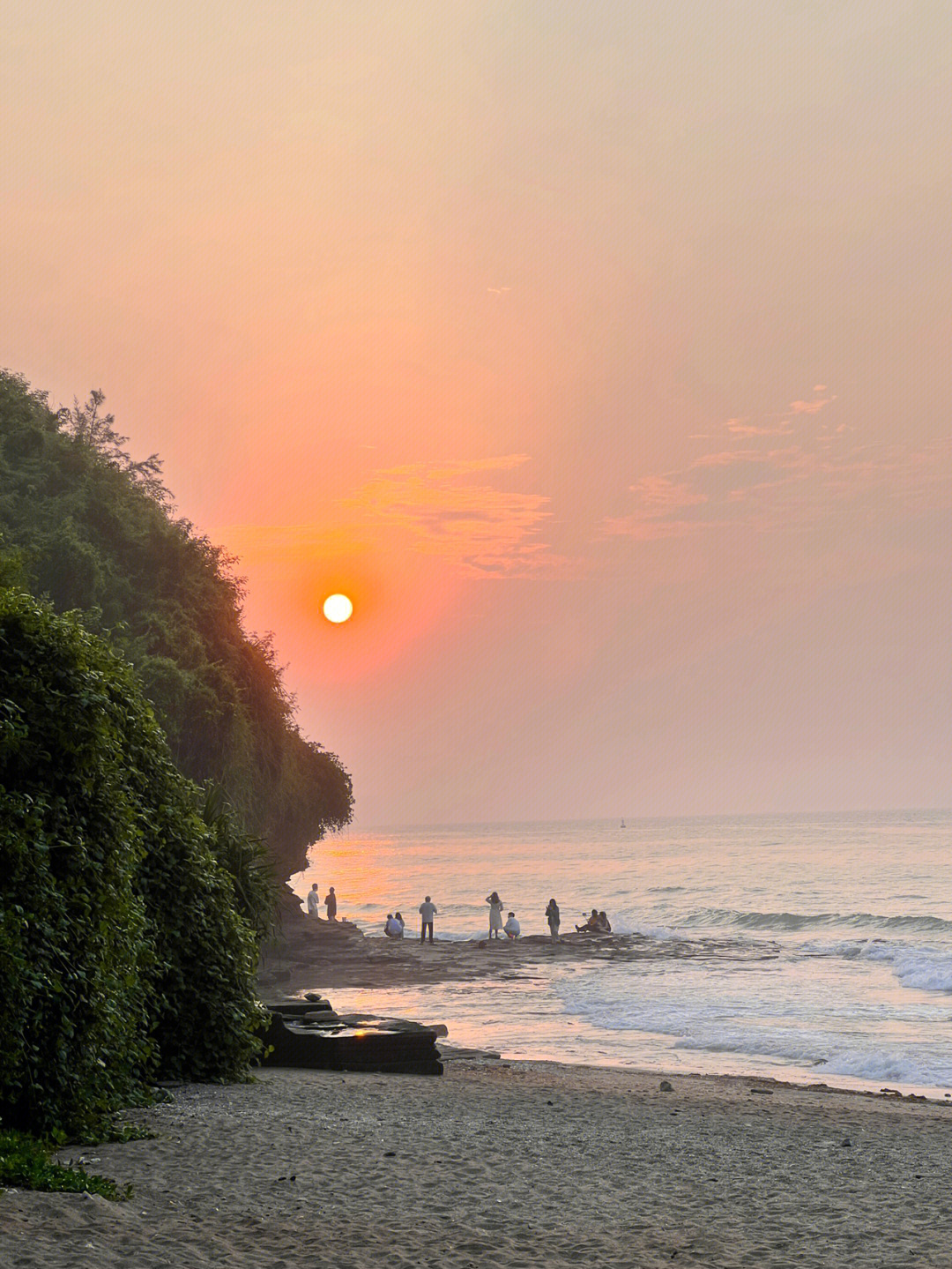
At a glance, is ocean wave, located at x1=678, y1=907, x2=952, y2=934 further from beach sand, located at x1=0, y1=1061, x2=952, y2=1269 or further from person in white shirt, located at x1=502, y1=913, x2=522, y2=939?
beach sand, located at x1=0, y1=1061, x2=952, y2=1269

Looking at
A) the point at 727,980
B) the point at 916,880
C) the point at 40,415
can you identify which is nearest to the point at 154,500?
the point at 40,415

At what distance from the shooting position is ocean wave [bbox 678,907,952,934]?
52844 millimetres

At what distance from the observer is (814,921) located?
56250mm

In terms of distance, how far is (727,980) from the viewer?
32.4m

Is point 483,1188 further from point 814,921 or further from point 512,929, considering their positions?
point 814,921

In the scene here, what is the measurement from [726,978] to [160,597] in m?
18.8

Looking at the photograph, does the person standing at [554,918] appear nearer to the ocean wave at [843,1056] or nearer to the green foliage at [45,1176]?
the ocean wave at [843,1056]

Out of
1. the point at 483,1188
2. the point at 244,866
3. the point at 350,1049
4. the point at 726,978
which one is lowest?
the point at 726,978

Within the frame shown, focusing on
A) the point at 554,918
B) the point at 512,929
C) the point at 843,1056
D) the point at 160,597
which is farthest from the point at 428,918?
the point at 843,1056

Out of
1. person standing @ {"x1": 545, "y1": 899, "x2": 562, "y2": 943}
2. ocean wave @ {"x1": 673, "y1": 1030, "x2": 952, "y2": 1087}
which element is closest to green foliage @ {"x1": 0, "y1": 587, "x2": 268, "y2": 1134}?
ocean wave @ {"x1": 673, "y1": 1030, "x2": 952, "y2": 1087}

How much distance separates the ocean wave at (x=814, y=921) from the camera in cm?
5284

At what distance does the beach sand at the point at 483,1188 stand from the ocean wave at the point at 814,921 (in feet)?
145

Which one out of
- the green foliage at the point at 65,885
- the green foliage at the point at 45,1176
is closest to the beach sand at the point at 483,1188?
the green foliage at the point at 45,1176

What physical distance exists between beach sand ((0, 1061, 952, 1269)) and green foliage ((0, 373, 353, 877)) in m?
16.7
